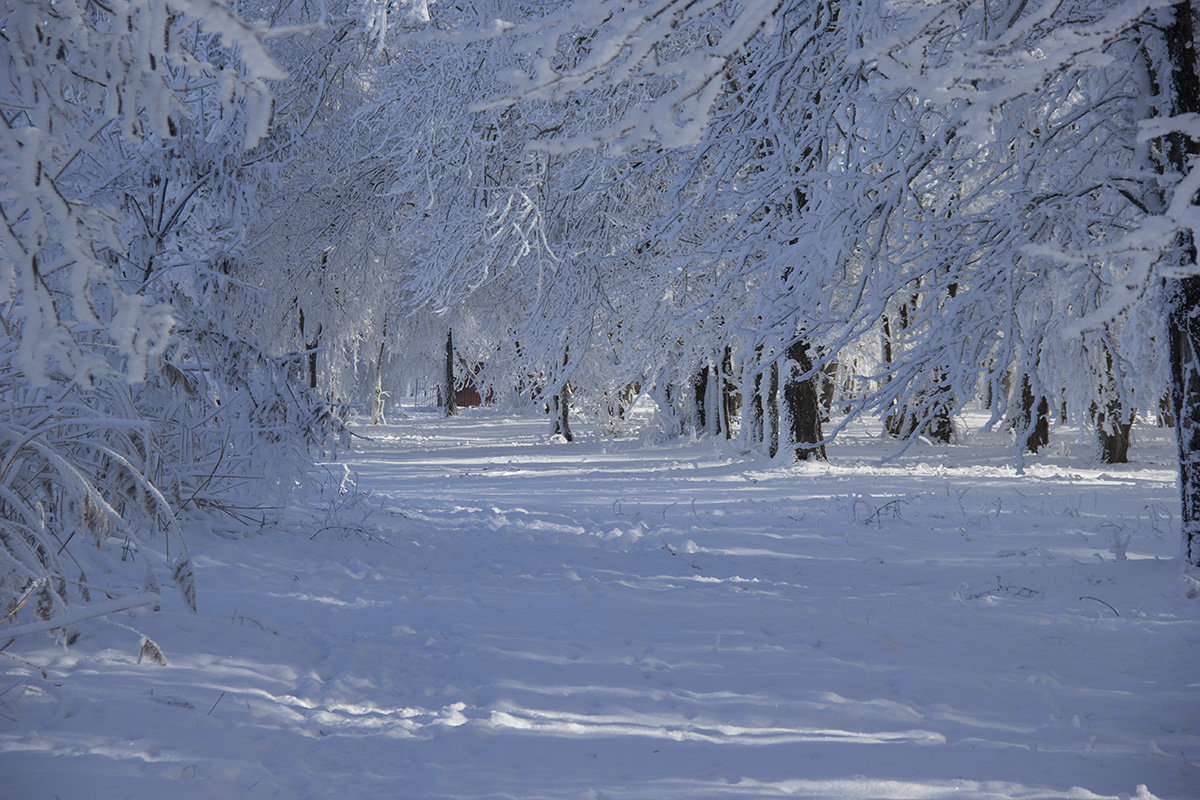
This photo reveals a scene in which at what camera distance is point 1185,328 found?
5.47 m

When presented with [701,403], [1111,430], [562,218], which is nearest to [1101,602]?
[562,218]

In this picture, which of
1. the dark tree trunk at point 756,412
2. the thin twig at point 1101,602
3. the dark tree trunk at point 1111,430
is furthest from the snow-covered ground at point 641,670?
the dark tree trunk at point 756,412

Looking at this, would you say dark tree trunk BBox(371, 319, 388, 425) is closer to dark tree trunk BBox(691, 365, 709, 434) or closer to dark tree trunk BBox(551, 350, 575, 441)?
dark tree trunk BBox(551, 350, 575, 441)

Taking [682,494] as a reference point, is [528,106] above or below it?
above

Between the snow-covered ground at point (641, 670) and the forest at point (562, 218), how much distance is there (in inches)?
13.2

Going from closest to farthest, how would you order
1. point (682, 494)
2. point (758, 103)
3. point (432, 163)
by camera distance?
point (758, 103), point (432, 163), point (682, 494)

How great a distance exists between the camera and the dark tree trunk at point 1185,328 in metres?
5.37

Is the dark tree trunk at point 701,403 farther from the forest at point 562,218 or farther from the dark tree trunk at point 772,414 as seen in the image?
the forest at point 562,218

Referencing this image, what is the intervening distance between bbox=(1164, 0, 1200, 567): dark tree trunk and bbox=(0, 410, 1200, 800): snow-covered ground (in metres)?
0.56

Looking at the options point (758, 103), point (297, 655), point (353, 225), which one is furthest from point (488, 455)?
point (297, 655)

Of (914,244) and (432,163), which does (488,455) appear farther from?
(914,244)

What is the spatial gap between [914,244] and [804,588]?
9.11 ft

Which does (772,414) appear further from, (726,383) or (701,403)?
(701,403)

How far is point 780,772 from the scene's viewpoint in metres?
3.11
